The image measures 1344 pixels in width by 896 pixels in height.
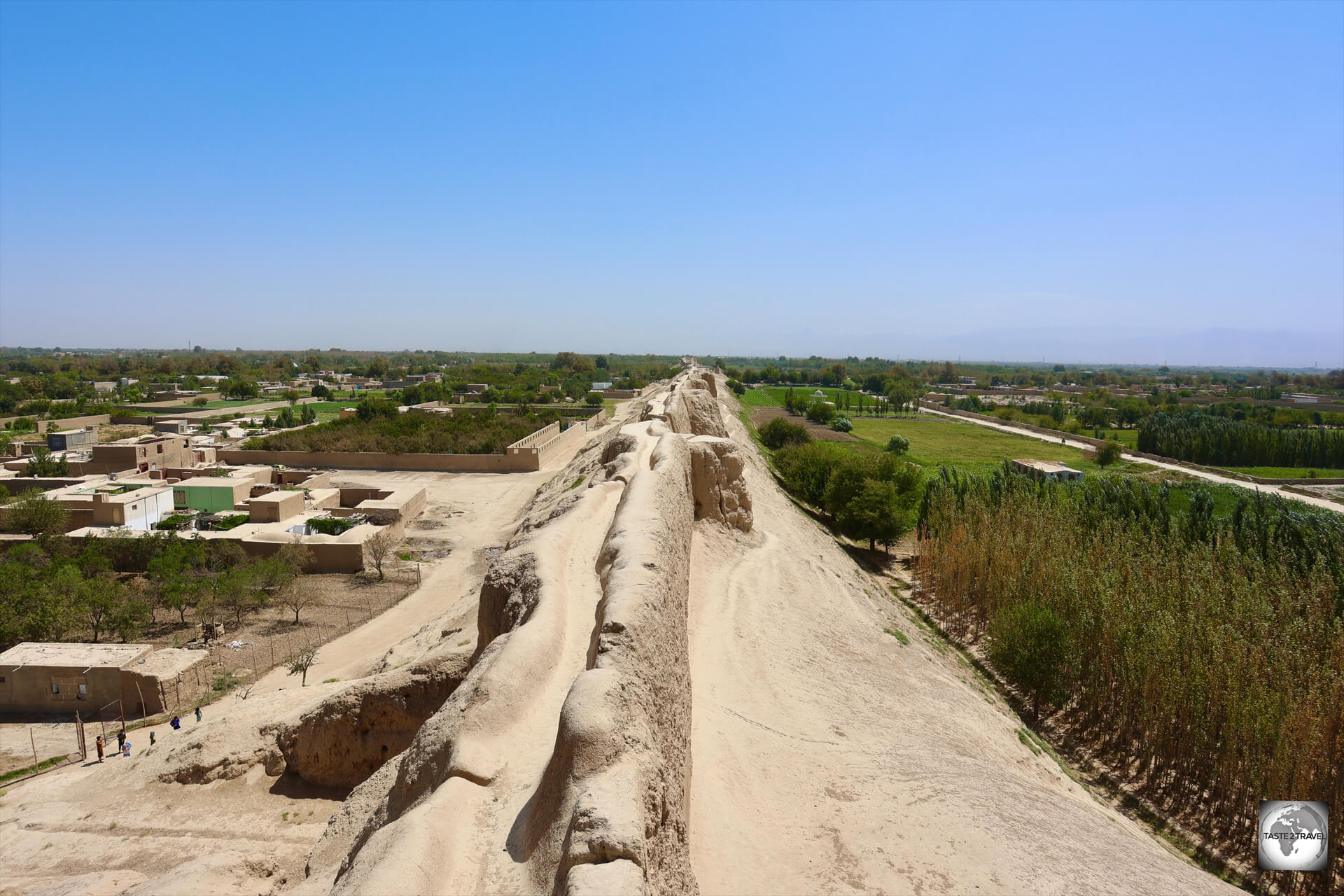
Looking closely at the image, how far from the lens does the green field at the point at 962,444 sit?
44.5 meters

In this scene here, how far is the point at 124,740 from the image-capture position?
11898mm

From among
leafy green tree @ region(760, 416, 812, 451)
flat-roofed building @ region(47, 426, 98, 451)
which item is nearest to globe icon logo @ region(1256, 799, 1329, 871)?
leafy green tree @ region(760, 416, 812, 451)

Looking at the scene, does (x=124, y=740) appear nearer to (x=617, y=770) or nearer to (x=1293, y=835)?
(x=617, y=770)

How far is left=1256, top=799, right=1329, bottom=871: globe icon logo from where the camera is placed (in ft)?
29.6

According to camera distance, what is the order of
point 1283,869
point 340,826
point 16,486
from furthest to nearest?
point 16,486
point 1283,869
point 340,826

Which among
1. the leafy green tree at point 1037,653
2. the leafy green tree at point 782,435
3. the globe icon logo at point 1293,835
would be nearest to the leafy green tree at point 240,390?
the leafy green tree at point 782,435

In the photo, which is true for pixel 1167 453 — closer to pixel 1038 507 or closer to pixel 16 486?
pixel 1038 507

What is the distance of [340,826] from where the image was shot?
5762mm

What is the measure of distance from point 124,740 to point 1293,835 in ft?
59.4

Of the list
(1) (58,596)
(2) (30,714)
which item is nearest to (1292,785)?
(2) (30,714)

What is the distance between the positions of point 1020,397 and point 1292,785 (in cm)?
10492

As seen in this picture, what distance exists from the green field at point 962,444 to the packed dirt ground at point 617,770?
34137mm

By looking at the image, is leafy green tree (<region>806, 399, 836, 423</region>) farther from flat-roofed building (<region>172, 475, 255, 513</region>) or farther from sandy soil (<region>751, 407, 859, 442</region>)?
flat-roofed building (<region>172, 475, 255, 513</region>)

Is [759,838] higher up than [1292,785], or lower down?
higher up
